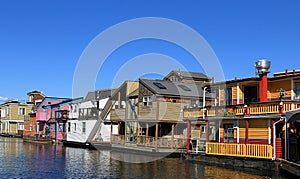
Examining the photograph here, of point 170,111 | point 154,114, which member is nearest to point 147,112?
point 154,114

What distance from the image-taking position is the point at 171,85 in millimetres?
48500

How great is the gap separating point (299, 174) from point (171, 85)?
26929 mm

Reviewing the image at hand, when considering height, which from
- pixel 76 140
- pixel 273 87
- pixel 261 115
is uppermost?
pixel 273 87

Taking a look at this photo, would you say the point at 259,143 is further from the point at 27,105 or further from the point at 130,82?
the point at 27,105

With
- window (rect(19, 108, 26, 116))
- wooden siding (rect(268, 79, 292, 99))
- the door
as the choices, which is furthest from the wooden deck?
window (rect(19, 108, 26, 116))

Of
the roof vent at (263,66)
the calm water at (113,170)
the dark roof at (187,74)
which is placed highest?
the dark roof at (187,74)

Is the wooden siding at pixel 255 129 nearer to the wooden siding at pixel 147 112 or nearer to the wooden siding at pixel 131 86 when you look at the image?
the wooden siding at pixel 147 112

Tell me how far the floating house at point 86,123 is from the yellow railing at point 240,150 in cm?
2085

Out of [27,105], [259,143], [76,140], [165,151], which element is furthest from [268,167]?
[27,105]

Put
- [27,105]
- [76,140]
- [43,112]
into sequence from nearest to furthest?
[76,140] < [43,112] < [27,105]

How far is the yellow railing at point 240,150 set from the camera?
1141 inches

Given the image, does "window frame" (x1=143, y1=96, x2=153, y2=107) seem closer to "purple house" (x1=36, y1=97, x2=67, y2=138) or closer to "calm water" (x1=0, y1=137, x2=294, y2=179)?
"calm water" (x1=0, y1=137, x2=294, y2=179)

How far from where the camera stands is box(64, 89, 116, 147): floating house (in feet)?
187

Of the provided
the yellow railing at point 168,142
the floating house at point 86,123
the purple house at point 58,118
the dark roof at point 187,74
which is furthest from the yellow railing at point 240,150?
the purple house at point 58,118
